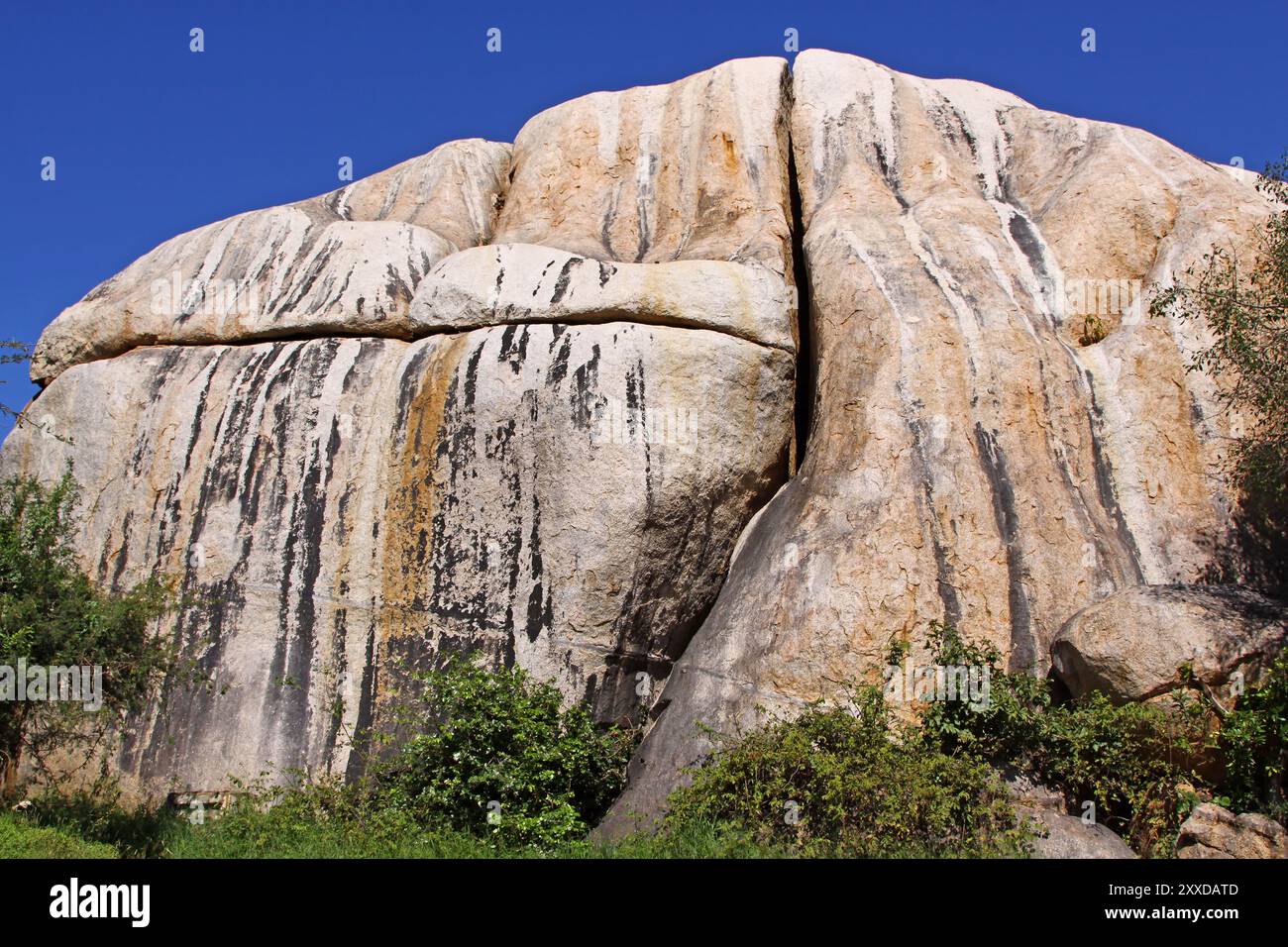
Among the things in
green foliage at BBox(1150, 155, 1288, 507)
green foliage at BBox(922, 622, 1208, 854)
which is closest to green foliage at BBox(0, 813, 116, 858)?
green foliage at BBox(922, 622, 1208, 854)

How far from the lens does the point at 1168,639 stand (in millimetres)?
9125

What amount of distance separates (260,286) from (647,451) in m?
5.08

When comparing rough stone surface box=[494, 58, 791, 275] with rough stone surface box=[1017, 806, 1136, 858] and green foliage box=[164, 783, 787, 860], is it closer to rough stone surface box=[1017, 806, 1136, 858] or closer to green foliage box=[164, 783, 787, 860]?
green foliage box=[164, 783, 787, 860]

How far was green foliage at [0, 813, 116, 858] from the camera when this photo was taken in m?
8.45

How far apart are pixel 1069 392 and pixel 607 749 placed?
215 inches

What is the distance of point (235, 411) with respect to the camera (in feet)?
40.2

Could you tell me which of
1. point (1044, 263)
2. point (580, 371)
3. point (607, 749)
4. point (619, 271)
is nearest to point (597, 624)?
point (607, 749)

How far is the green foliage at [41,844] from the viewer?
333 inches

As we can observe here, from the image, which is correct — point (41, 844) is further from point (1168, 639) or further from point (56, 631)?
point (1168, 639)

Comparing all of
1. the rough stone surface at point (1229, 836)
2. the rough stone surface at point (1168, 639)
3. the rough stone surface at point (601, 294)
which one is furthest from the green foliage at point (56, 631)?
the rough stone surface at point (1229, 836)

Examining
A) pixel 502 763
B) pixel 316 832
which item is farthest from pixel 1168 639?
pixel 316 832

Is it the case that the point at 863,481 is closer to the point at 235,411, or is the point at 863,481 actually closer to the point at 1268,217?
the point at 1268,217

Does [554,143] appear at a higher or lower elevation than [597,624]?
higher

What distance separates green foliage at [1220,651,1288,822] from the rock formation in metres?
1.64
